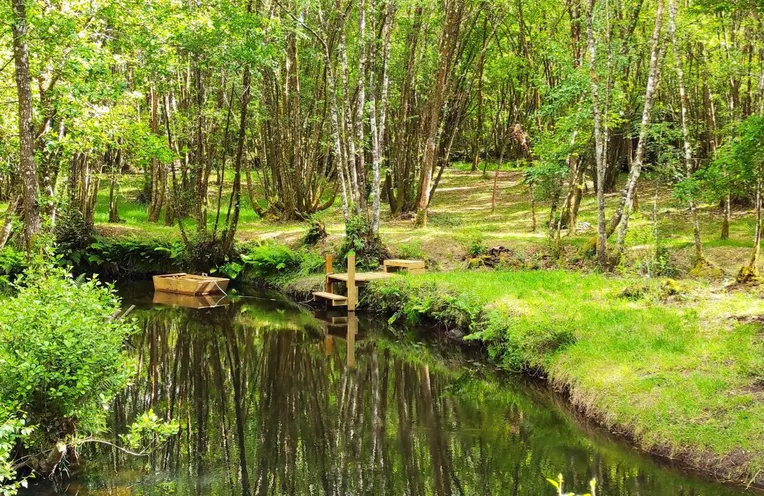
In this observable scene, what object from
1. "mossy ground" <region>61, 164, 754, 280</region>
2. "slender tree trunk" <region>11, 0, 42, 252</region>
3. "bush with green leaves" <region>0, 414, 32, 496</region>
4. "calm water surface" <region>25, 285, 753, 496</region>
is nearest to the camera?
"bush with green leaves" <region>0, 414, 32, 496</region>

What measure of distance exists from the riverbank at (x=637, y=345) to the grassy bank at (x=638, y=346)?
17 mm

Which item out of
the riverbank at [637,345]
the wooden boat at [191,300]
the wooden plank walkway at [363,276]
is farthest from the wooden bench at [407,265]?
the wooden boat at [191,300]

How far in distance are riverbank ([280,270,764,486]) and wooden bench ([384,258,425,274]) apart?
1217 millimetres

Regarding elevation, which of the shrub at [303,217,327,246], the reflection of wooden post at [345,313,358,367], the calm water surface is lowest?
the reflection of wooden post at [345,313,358,367]

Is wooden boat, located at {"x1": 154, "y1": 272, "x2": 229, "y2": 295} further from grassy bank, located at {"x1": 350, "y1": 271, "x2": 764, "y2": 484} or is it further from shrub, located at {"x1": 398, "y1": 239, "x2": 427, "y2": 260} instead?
grassy bank, located at {"x1": 350, "y1": 271, "x2": 764, "y2": 484}

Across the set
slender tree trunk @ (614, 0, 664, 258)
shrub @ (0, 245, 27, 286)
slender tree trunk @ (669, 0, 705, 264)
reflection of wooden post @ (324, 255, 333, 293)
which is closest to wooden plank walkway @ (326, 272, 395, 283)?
reflection of wooden post @ (324, 255, 333, 293)

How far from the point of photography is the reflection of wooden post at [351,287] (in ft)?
52.9

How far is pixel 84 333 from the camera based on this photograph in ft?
22.5

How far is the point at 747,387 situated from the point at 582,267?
7955mm

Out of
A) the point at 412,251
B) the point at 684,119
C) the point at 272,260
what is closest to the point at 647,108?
the point at 684,119

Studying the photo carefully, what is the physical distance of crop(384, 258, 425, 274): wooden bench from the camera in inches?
659

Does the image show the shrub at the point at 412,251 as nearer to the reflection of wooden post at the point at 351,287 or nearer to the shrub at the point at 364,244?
the shrub at the point at 364,244

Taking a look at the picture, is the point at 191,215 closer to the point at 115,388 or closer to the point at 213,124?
the point at 213,124

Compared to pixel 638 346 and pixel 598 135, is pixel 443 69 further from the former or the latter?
pixel 638 346
